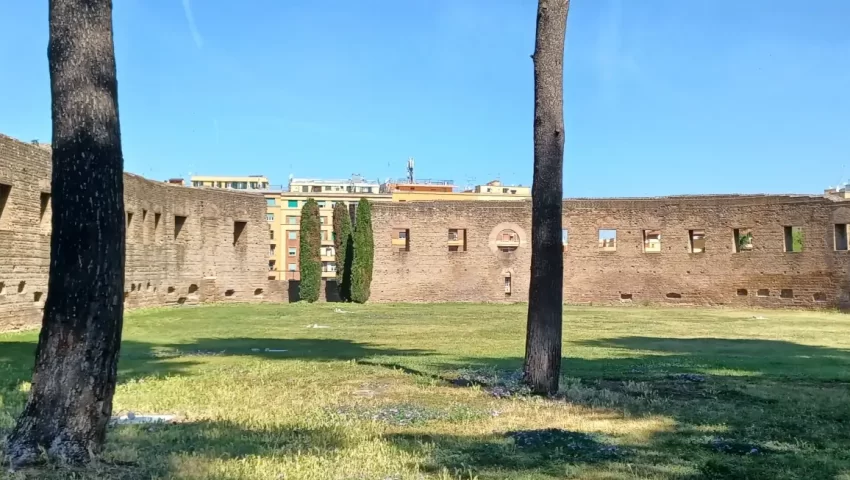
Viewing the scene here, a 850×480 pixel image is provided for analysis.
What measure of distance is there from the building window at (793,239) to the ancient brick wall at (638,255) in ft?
1.67

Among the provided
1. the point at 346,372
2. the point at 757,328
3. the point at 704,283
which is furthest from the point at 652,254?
the point at 346,372

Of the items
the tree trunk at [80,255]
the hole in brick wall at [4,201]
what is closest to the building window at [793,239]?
the hole in brick wall at [4,201]

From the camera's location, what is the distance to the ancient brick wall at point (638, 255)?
27.3 meters

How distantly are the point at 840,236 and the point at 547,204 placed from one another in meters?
24.0

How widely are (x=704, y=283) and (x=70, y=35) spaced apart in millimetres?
27903

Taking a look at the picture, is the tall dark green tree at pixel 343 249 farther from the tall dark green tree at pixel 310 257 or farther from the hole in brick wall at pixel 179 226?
the hole in brick wall at pixel 179 226

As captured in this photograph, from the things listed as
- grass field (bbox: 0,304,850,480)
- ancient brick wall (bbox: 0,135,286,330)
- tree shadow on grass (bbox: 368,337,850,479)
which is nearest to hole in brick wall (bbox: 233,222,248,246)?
ancient brick wall (bbox: 0,135,286,330)

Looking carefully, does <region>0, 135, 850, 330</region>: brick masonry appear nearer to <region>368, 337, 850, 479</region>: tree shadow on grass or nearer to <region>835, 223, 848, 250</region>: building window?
<region>835, 223, 848, 250</region>: building window

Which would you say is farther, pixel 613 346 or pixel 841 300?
pixel 841 300

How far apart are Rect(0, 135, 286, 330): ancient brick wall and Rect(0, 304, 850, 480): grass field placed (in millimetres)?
2447

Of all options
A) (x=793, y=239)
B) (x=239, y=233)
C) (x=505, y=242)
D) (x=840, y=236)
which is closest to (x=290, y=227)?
(x=239, y=233)

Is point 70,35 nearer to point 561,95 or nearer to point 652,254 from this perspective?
point 561,95

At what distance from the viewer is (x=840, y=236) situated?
88.9 feet

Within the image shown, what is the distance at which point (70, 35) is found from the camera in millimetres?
4527
